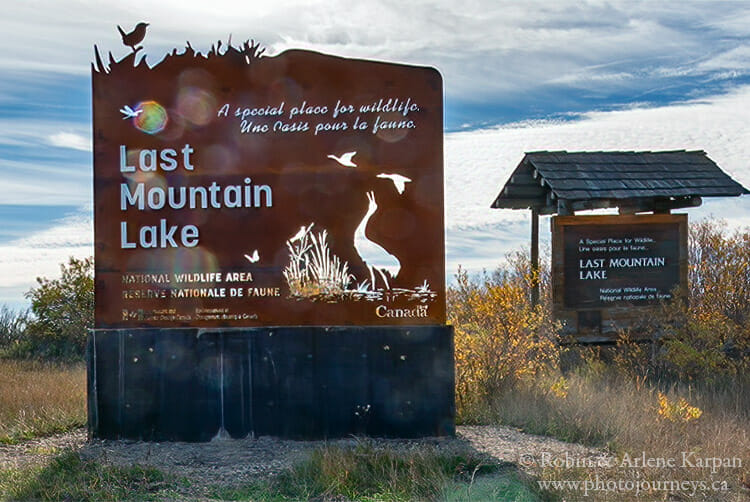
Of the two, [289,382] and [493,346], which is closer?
[289,382]

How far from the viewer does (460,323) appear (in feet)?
44.0

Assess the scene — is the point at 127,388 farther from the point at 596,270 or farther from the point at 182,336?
the point at 596,270

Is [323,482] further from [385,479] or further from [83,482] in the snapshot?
[83,482]

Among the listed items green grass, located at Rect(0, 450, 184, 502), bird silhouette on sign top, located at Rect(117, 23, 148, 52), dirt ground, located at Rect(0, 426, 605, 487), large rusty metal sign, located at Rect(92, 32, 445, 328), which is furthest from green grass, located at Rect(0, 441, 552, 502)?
bird silhouette on sign top, located at Rect(117, 23, 148, 52)

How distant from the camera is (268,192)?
31.7 feet

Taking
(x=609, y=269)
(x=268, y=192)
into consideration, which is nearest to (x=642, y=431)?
(x=268, y=192)

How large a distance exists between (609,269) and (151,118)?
8372mm

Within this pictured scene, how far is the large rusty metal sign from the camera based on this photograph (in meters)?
9.61

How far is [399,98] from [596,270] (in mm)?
6309

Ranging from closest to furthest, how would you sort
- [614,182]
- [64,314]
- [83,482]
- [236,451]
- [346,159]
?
[83,482], [236,451], [346,159], [614,182], [64,314]

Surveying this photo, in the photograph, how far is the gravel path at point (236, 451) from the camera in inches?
325

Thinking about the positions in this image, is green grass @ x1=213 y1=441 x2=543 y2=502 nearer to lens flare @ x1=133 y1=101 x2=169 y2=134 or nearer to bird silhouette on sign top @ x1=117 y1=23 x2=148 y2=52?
lens flare @ x1=133 y1=101 x2=169 y2=134

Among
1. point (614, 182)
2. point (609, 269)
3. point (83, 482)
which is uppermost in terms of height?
point (614, 182)

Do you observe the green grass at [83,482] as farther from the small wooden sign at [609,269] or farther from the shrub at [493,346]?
the small wooden sign at [609,269]
